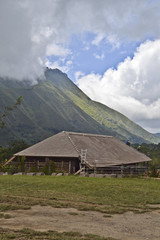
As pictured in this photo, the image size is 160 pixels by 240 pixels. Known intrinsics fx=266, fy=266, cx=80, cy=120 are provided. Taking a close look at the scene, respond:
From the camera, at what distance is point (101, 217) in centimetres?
1039

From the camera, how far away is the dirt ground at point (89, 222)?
8.41m

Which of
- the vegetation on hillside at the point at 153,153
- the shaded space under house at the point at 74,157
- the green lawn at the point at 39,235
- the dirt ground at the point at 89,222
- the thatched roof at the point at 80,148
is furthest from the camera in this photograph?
the vegetation on hillside at the point at 153,153

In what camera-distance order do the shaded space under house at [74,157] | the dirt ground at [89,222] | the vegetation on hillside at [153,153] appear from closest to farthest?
the dirt ground at [89,222], the shaded space under house at [74,157], the vegetation on hillside at [153,153]

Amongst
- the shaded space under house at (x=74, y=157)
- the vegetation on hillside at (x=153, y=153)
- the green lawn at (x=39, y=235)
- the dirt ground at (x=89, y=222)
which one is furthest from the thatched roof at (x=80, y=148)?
the green lawn at (x=39, y=235)

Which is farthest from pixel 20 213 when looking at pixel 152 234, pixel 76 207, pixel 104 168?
pixel 104 168

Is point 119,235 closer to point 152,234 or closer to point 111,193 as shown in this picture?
point 152,234

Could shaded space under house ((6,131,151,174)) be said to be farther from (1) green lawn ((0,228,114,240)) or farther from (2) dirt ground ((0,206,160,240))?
(1) green lawn ((0,228,114,240))

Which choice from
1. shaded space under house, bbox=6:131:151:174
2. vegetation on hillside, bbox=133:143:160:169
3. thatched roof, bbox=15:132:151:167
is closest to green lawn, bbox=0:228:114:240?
shaded space under house, bbox=6:131:151:174

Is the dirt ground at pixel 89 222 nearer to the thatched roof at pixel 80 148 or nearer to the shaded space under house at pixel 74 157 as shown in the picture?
the shaded space under house at pixel 74 157

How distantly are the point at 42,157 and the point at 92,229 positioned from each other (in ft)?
111

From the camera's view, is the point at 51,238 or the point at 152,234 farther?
the point at 152,234

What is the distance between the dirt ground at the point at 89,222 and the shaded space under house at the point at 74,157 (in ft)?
76.6

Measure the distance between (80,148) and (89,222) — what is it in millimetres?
31329

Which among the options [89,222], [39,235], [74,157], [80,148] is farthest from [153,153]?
[39,235]
